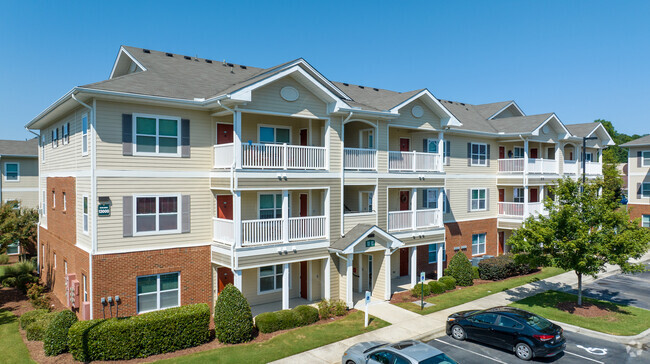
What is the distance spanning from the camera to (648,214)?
38375 mm

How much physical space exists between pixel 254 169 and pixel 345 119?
17.4ft

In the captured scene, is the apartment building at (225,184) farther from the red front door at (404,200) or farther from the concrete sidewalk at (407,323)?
the concrete sidewalk at (407,323)

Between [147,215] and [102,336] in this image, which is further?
[147,215]

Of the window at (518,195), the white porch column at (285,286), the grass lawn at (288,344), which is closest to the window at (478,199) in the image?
the window at (518,195)

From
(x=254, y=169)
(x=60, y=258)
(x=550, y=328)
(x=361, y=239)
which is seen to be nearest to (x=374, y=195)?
(x=361, y=239)

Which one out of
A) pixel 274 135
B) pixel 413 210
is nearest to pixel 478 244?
pixel 413 210

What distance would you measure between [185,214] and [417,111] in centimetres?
1331

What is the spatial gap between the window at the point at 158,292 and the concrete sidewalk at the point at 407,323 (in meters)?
5.82

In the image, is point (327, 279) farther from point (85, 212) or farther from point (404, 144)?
point (85, 212)

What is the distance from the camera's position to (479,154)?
2922cm

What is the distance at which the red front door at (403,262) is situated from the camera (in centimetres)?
2573

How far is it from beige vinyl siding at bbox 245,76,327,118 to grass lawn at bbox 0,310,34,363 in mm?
11516

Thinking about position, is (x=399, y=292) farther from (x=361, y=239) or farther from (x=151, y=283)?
(x=151, y=283)

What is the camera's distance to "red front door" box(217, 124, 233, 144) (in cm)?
1831
